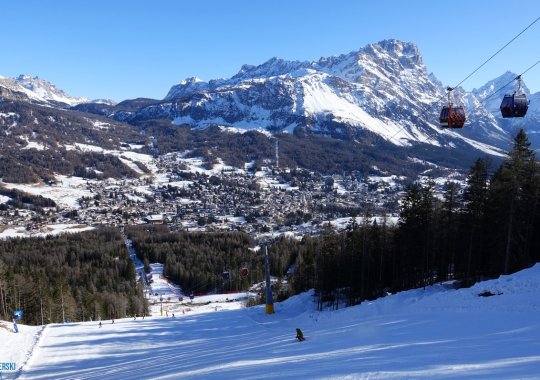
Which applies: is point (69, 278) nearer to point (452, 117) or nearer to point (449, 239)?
point (449, 239)

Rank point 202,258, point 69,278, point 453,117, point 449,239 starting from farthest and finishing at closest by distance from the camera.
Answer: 1. point 202,258
2. point 69,278
3. point 449,239
4. point 453,117

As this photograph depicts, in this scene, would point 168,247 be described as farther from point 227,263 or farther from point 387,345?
Answer: point 387,345

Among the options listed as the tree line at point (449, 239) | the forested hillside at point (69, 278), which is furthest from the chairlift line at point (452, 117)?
the forested hillside at point (69, 278)

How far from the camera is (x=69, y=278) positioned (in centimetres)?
9994

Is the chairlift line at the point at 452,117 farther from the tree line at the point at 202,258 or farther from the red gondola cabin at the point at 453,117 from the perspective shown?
the tree line at the point at 202,258

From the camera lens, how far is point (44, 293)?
189ft

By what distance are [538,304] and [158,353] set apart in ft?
65.2

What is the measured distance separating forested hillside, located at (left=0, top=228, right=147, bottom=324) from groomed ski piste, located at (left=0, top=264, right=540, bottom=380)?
87.0ft

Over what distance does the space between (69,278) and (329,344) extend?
95.9m

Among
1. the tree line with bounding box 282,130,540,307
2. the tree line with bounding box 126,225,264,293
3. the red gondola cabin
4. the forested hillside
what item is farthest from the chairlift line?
the tree line with bounding box 126,225,264,293

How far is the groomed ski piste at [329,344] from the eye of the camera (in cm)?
1322

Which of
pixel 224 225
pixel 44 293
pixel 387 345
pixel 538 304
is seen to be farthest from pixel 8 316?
pixel 224 225

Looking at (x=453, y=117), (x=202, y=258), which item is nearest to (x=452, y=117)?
(x=453, y=117)

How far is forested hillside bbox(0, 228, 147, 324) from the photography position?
57.8 m
